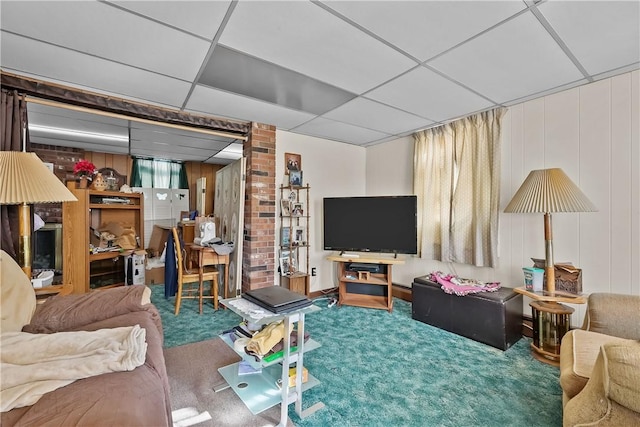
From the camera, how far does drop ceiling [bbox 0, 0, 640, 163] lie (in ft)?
4.89

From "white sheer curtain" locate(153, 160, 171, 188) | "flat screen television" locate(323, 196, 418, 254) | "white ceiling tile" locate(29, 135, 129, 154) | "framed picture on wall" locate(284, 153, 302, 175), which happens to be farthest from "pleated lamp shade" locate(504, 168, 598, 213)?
"white sheer curtain" locate(153, 160, 171, 188)

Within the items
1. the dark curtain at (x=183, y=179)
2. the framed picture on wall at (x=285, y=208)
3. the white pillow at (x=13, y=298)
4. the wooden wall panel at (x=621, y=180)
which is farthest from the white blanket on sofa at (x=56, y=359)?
the dark curtain at (x=183, y=179)

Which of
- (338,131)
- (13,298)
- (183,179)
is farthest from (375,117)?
(183,179)

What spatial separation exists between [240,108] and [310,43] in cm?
133

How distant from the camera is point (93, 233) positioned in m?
4.21

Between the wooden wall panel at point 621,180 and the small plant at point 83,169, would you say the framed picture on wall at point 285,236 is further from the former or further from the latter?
the wooden wall panel at point 621,180

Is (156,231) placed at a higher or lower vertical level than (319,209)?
lower

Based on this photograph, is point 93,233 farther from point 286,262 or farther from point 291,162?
point 291,162

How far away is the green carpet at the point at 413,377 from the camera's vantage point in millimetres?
1623

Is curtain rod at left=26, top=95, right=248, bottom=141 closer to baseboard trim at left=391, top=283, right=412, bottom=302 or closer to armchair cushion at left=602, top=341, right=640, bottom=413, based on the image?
baseboard trim at left=391, top=283, right=412, bottom=302

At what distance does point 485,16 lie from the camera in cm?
A: 153

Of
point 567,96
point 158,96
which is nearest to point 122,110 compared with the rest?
point 158,96

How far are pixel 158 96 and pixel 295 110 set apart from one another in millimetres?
1272

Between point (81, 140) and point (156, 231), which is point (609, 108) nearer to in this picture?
point (81, 140)
